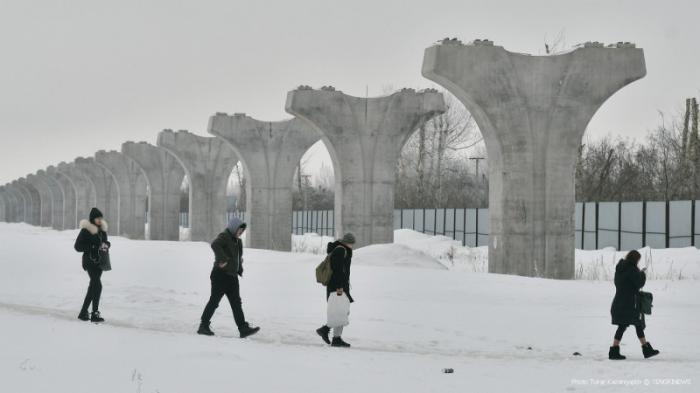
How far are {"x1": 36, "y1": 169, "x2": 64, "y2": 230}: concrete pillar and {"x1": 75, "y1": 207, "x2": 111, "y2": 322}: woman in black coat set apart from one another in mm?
74202

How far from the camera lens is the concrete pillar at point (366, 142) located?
2708 centimetres

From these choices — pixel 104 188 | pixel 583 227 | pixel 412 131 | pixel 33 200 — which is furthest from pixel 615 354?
pixel 33 200

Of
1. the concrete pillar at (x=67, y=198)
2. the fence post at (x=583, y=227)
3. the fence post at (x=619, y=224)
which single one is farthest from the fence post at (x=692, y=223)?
the concrete pillar at (x=67, y=198)

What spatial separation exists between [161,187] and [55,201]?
40.8 m

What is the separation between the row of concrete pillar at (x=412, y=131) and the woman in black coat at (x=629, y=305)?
9.57 metres

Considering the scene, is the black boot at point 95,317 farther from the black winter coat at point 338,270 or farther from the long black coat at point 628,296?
the long black coat at point 628,296

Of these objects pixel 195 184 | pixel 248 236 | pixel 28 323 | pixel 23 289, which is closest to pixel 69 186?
pixel 195 184

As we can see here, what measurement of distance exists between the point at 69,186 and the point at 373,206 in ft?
186

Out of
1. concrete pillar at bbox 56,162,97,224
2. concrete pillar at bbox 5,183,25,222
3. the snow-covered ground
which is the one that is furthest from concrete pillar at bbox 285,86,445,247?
concrete pillar at bbox 5,183,25,222

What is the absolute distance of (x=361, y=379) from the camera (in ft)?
26.0

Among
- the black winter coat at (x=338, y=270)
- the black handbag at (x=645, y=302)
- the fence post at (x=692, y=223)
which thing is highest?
the fence post at (x=692, y=223)

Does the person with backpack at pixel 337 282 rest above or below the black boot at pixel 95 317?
above

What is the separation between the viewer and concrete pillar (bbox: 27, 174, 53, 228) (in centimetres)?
8927

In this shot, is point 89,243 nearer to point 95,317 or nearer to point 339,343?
point 95,317
